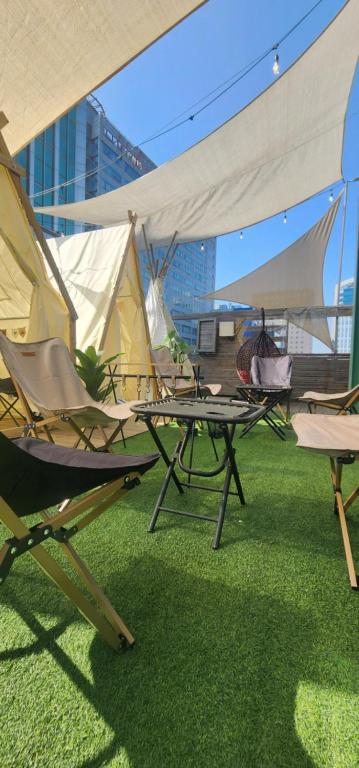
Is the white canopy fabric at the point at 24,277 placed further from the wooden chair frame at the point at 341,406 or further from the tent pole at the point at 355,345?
the tent pole at the point at 355,345

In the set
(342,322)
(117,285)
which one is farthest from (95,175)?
(342,322)

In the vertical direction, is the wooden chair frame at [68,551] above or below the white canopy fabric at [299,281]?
below

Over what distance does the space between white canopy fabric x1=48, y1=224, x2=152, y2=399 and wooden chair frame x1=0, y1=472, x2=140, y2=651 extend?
11.1 feet

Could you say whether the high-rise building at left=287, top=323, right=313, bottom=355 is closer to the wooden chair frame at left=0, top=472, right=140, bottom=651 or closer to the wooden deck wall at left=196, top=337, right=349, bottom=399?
the wooden deck wall at left=196, top=337, right=349, bottom=399

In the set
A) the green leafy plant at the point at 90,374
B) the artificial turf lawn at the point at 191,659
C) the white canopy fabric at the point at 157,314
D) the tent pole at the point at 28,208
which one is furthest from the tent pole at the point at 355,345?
the white canopy fabric at the point at 157,314

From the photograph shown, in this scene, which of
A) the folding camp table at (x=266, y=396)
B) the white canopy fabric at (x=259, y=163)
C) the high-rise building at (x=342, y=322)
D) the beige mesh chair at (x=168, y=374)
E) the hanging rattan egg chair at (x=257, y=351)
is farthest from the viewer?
→ the high-rise building at (x=342, y=322)

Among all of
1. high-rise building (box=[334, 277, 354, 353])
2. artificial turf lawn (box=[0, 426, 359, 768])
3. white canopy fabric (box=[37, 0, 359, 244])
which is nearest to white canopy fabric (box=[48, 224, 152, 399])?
white canopy fabric (box=[37, 0, 359, 244])

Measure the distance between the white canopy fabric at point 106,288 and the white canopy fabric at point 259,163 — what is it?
1.49m

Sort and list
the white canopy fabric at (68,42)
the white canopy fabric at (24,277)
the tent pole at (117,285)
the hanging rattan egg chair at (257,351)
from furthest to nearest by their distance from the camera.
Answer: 1. the hanging rattan egg chair at (257,351)
2. the tent pole at (117,285)
3. the white canopy fabric at (24,277)
4. the white canopy fabric at (68,42)

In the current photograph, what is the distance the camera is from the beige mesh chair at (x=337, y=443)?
132cm

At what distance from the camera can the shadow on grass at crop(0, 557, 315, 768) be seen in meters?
0.74

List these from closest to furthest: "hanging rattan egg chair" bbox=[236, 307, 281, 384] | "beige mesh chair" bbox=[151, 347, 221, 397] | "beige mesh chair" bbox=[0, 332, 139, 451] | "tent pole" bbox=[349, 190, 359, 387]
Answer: "beige mesh chair" bbox=[0, 332, 139, 451]
"beige mesh chair" bbox=[151, 347, 221, 397]
"tent pole" bbox=[349, 190, 359, 387]
"hanging rattan egg chair" bbox=[236, 307, 281, 384]

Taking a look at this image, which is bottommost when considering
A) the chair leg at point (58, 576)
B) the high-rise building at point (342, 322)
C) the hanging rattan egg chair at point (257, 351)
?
the chair leg at point (58, 576)

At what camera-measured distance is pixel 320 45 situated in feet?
12.2
